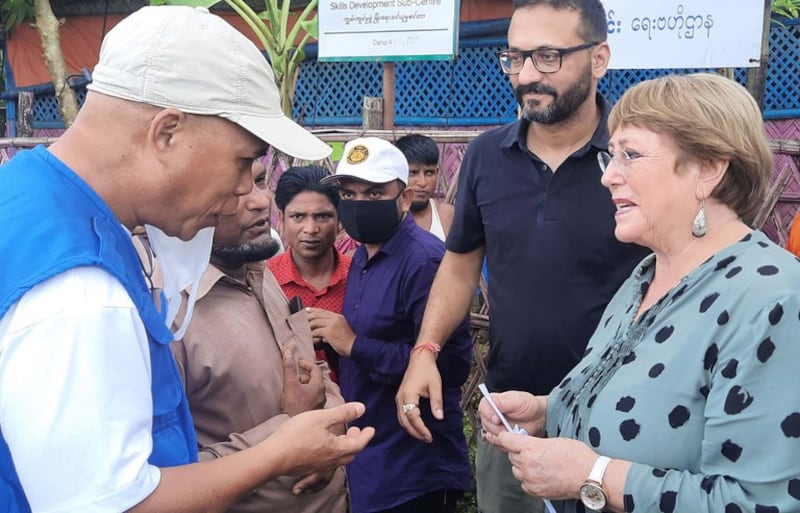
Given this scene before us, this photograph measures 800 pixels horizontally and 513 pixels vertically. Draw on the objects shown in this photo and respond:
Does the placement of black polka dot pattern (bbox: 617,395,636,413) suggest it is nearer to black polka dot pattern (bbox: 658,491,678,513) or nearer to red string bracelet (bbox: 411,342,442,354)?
black polka dot pattern (bbox: 658,491,678,513)

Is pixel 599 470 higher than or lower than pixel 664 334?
lower

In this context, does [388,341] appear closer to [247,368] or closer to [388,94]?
[247,368]

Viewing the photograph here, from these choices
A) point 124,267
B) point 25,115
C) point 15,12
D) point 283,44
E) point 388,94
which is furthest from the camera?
point 15,12

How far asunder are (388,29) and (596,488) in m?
3.73

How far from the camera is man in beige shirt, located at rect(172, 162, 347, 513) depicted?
2.26 meters

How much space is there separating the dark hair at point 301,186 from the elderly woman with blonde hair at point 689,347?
6.27 ft

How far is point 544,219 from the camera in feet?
9.13

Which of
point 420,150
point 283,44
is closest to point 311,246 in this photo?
point 420,150

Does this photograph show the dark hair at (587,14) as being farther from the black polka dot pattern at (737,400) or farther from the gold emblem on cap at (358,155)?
the black polka dot pattern at (737,400)

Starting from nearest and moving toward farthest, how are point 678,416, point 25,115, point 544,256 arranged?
point 678,416
point 544,256
point 25,115

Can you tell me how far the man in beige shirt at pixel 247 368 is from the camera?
7.42 ft

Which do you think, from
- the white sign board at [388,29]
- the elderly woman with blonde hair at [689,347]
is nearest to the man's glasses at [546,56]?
the elderly woman with blonde hair at [689,347]

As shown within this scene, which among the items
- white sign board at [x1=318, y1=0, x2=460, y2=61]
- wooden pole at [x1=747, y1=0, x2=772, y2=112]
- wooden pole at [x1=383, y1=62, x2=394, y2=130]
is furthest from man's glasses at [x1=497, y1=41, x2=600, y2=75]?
wooden pole at [x1=383, y1=62, x2=394, y2=130]

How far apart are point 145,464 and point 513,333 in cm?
172
